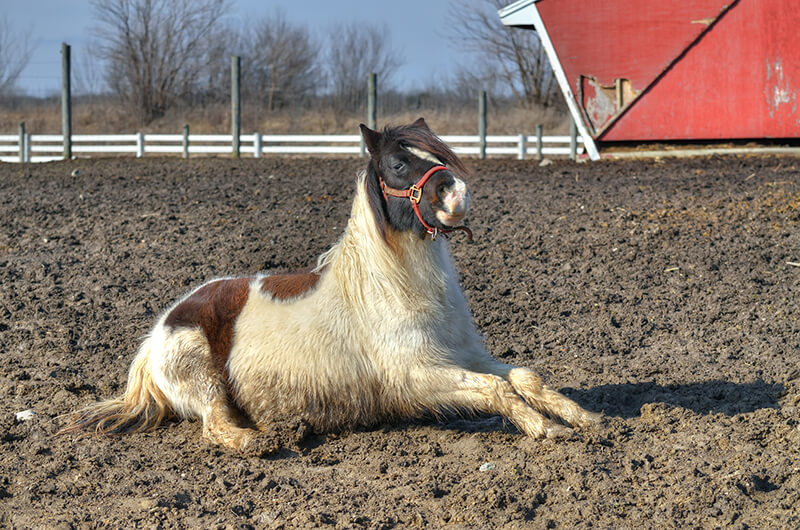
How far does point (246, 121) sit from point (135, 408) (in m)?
28.3

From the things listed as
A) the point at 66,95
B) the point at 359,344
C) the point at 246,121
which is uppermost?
the point at 246,121

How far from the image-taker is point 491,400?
4188mm

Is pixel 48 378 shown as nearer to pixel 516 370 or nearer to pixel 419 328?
pixel 419 328

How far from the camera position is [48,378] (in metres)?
5.50

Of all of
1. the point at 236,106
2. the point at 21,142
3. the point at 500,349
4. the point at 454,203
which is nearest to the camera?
the point at 454,203

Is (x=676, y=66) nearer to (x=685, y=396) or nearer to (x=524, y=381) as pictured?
(x=685, y=396)

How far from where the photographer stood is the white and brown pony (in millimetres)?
4215

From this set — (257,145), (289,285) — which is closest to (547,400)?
(289,285)

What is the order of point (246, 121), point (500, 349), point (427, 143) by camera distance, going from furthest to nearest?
1. point (246, 121)
2. point (500, 349)
3. point (427, 143)

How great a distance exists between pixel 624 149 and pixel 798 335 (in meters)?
8.34

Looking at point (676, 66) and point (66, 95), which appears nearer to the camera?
point (676, 66)

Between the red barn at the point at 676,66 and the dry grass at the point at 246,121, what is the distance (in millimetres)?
16498

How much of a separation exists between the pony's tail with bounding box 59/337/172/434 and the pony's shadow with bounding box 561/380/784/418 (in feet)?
7.63

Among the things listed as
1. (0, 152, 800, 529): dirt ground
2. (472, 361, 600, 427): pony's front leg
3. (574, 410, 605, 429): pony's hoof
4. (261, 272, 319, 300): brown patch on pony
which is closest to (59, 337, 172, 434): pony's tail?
(0, 152, 800, 529): dirt ground
